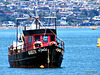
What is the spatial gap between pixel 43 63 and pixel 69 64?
25.8 feet

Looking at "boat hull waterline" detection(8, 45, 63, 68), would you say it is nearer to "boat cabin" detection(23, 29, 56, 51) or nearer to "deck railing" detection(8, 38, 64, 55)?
"deck railing" detection(8, 38, 64, 55)

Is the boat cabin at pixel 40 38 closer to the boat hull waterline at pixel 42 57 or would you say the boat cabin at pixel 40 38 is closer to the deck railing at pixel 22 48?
the deck railing at pixel 22 48

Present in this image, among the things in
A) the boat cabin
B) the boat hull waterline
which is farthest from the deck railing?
the boat hull waterline

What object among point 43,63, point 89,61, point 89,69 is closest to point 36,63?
point 43,63

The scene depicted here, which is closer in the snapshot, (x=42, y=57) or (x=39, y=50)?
(x=39, y=50)

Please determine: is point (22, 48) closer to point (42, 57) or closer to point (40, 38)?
point (40, 38)

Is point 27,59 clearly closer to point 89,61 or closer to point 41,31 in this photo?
point 41,31

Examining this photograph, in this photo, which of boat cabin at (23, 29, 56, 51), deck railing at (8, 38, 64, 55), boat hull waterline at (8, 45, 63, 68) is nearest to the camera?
boat hull waterline at (8, 45, 63, 68)

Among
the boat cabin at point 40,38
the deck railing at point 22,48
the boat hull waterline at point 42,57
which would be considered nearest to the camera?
the boat hull waterline at point 42,57

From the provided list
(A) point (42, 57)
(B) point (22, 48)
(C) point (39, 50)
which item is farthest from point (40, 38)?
(B) point (22, 48)

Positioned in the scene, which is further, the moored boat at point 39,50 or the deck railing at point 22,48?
the deck railing at point 22,48

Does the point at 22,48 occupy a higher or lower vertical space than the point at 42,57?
higher

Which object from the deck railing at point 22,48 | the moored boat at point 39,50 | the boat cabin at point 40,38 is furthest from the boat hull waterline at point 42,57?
the boat cabin at point 40,38

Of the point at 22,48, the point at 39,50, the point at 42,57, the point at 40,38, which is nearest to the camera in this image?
the point at 39,50
